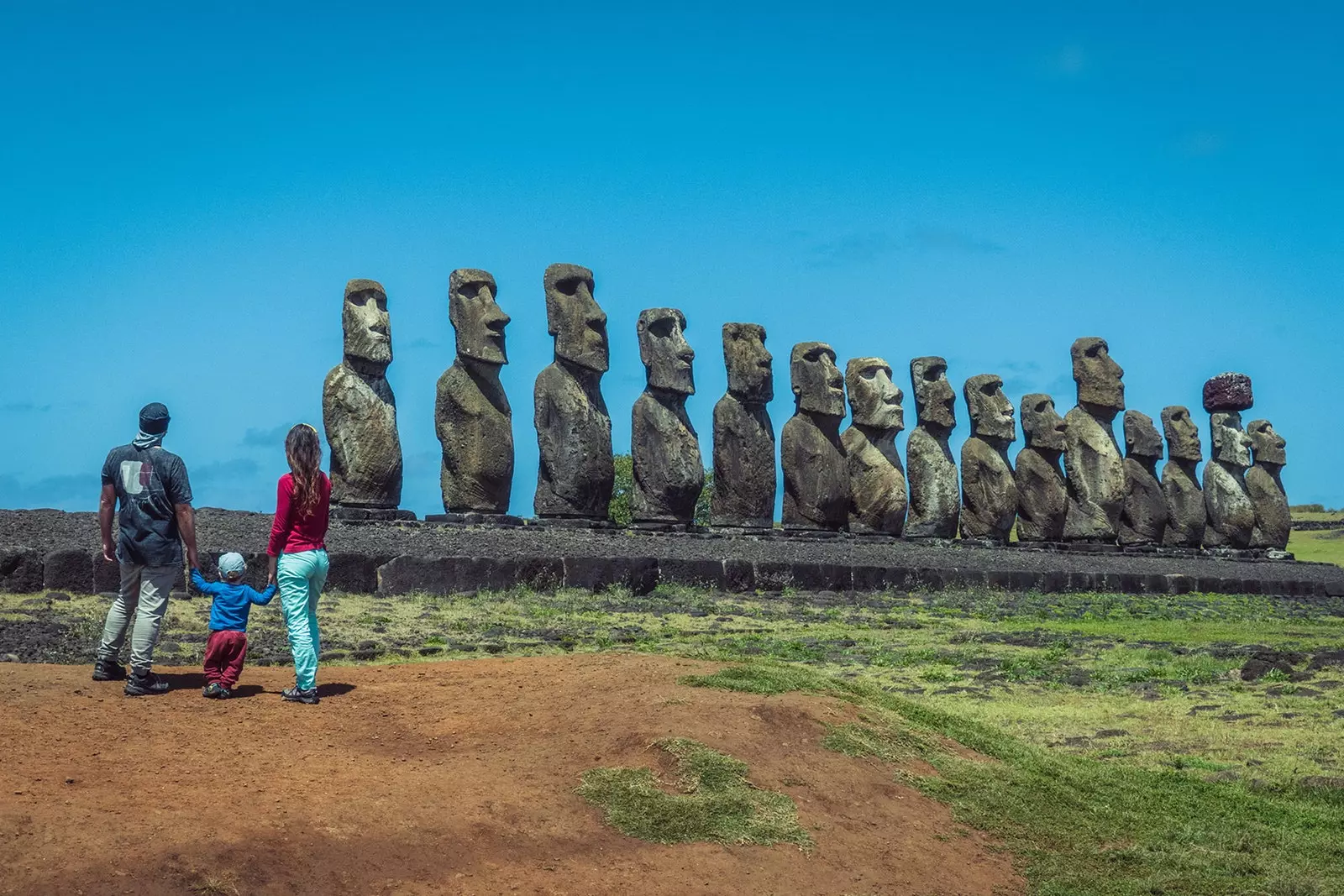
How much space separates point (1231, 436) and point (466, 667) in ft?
95.0

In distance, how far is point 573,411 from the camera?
2161 centimetres

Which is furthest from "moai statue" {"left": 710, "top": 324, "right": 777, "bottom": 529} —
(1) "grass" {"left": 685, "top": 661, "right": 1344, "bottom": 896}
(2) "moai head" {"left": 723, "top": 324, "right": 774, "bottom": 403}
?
(1) "grass" {"left": 685, "top": 661, "right": 1344, "bottom": 896}

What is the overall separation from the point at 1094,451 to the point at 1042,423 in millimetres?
1341

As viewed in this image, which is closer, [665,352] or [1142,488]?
[665,352]

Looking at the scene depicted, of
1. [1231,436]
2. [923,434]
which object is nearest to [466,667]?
[923,434]

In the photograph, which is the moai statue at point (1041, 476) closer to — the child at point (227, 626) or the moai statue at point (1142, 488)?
the moai statue at point (1142, 488)

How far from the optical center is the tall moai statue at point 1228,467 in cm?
3428

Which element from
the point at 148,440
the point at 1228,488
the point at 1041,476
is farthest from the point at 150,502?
the point at 1228,488

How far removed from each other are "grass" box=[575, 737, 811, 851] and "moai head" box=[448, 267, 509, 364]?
14.2m

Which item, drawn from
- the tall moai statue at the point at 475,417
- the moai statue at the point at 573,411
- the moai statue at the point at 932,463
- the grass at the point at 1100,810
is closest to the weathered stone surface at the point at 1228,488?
the moai statue at the point at 932,463

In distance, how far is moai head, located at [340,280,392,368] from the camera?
20172 mm

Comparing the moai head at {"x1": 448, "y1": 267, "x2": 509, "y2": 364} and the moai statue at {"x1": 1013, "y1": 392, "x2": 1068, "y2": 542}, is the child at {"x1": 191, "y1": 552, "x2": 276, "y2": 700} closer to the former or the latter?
the moai head at {"x1": 448, "y1": 267, "x2": 509, "y2": 364}

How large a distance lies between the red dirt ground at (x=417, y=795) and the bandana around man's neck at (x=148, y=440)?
1.35 m

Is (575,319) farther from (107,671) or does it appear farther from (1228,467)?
(1228,467)
